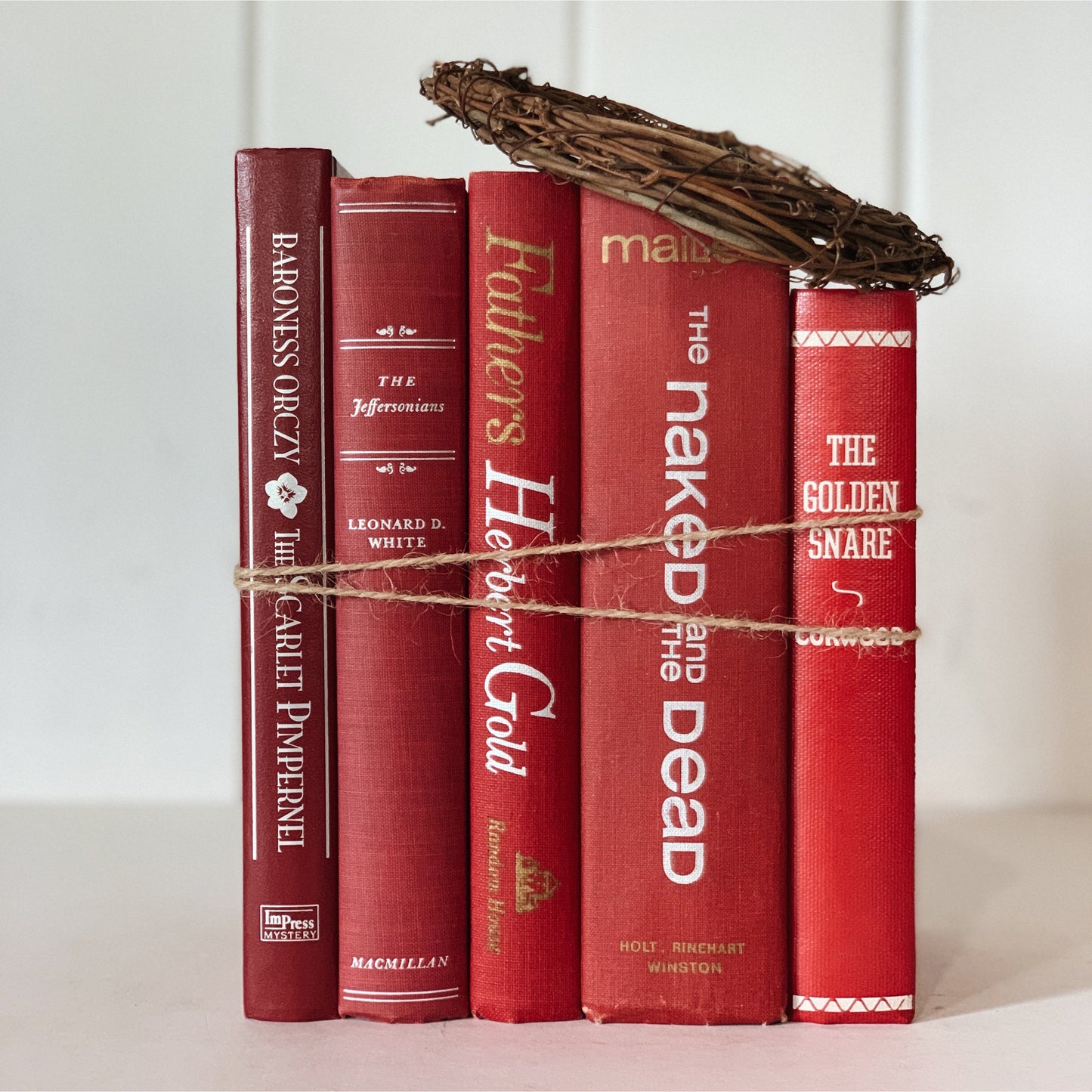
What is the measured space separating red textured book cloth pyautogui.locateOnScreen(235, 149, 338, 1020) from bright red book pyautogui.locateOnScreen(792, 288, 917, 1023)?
9.2 inches

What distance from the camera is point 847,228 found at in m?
0.58

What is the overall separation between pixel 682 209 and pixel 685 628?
7.8 inches

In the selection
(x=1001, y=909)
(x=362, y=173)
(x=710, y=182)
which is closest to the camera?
(x=710, y=182)

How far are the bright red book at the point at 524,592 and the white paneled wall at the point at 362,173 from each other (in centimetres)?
46

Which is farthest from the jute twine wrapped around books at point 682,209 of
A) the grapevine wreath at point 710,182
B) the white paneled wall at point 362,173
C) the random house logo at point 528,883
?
the white paneled wall at point 362,173

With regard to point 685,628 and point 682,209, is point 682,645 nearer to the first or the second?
point 685,628

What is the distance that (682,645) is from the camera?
61cm

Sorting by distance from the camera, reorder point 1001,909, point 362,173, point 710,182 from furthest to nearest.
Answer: point 362,173, point 1001,909, point 710,182

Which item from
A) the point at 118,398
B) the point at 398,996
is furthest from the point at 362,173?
the point at 398,996

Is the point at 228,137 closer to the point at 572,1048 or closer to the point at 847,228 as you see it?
the point at 847,228

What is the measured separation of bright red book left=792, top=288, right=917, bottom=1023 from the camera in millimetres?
606

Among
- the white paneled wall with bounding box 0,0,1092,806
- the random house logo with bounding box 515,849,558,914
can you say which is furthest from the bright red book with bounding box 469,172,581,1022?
the white paneled wall with bounding box 0,0,1092,806

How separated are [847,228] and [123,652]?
0.74 m

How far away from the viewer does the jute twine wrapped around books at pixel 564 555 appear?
61 centimetres
